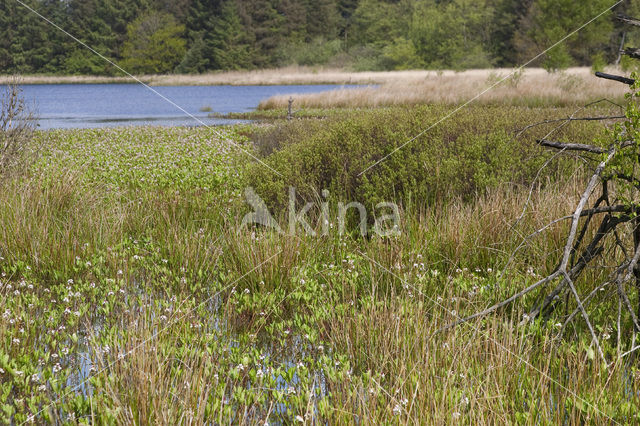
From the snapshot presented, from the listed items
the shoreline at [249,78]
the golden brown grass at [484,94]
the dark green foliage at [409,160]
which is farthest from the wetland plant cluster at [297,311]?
the shoreline at [249,78]

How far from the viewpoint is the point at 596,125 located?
834 cm

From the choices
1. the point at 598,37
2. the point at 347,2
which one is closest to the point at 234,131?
the point at 598,37

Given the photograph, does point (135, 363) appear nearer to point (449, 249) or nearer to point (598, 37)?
point (449, 249)

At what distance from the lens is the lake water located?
2881 centimetres

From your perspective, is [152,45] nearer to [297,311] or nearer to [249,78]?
[249,78]

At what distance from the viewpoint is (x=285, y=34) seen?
78.4 metres

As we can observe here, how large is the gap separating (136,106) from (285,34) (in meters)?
42.0

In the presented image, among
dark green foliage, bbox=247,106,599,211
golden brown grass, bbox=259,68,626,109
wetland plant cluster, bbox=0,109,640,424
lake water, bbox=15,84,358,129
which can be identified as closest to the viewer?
wetland plant cluster, bbox=0,109,640,424

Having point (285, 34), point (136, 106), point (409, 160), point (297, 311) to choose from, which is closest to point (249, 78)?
point (285, 34)

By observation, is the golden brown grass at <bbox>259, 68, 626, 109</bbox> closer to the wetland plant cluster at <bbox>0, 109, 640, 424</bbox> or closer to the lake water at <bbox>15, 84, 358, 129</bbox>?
the lake water at <bbox>15, 84, 358, 129</bbox>

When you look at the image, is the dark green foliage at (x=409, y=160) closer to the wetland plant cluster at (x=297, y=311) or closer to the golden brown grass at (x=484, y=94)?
the wetland plant cluster at (x=297, y=311)

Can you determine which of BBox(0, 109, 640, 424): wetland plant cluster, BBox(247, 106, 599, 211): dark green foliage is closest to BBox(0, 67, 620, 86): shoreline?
BBox(247, 106, 599, 211): dark green foliage

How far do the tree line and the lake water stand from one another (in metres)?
10.9

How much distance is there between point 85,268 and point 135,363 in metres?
2.55
